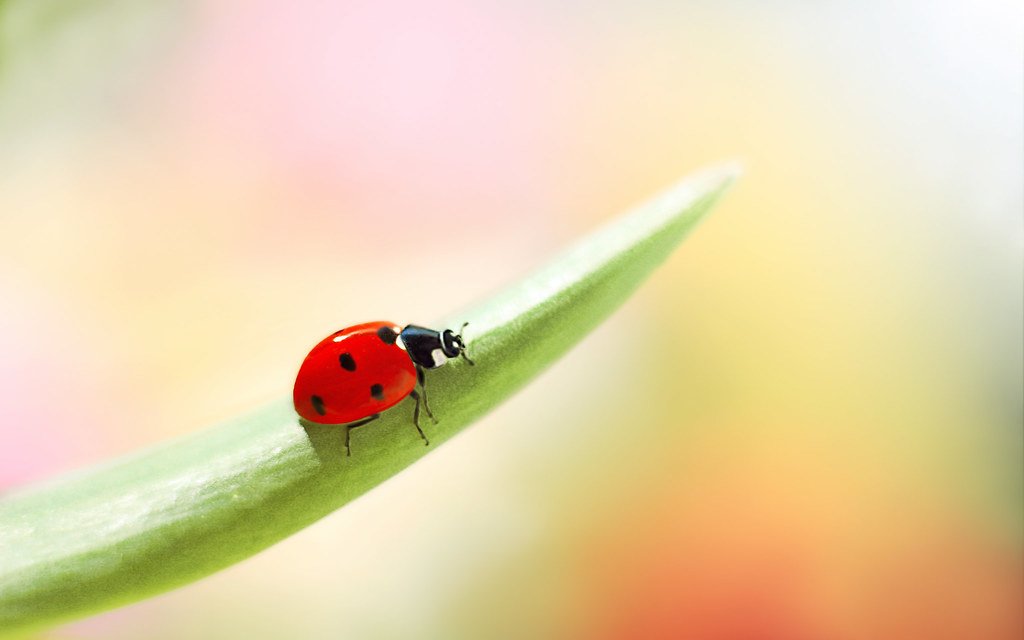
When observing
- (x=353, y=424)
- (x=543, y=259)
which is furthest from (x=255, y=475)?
(x=543, y=259)

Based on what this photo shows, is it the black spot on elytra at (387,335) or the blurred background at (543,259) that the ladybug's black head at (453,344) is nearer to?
the black spot on elytra at (387,335)

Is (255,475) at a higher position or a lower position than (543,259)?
lower

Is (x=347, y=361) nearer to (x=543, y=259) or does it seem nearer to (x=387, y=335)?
(x=387, y=335)

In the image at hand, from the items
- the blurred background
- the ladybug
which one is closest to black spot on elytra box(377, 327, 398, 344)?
the ladybug

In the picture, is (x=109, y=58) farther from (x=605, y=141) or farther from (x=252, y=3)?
(x=605, y=141)

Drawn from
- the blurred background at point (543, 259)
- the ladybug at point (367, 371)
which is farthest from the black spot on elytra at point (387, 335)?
the blurred background at point (543, 259)

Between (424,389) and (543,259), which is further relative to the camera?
(543,259)
